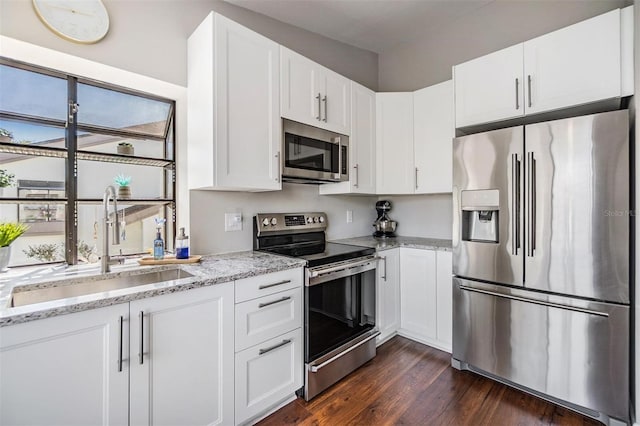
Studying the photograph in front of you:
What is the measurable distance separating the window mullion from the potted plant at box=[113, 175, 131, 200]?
22cm

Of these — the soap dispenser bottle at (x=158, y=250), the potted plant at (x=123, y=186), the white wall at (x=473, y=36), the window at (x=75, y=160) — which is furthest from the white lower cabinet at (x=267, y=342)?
the white wall at (x=473, y=36)

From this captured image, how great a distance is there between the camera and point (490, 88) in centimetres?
210

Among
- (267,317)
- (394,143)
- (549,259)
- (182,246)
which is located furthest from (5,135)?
→ (549,259)

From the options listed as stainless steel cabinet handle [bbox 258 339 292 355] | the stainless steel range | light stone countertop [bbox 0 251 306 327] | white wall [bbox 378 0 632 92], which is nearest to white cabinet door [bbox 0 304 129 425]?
light stone countertop [bbox 0 251 306 327]

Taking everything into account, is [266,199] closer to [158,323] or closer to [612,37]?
[158,323]

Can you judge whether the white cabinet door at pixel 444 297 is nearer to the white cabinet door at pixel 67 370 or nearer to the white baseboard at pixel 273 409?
the white baseboard at pixel 273 409

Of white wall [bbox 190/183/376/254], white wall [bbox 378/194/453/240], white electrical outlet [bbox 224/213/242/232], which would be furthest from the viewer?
white wall [bbox 378/194/453/240]

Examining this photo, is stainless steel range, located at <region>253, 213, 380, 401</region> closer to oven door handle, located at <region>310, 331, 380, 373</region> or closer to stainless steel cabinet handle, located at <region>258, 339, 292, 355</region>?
oven door handle, located at <region>310, 331, 380, 373</region>

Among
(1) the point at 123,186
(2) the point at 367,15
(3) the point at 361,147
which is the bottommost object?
(1) the point at 123,186

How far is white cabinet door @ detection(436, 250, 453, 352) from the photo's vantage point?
7.84ft

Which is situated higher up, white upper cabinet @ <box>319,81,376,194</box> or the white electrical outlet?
white upper cabinet @ <box>319,81,376,194</box>

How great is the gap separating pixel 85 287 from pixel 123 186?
2.35ft

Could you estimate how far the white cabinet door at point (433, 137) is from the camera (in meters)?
2.54

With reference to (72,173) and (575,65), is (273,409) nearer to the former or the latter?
(72,173)
